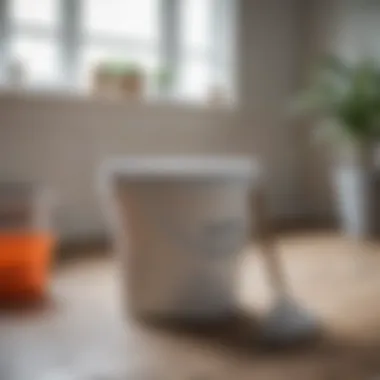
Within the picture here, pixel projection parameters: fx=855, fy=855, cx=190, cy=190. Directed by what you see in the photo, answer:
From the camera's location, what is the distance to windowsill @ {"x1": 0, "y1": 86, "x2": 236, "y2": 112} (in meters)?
3.09

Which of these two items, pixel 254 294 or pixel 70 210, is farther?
pixel 70 210

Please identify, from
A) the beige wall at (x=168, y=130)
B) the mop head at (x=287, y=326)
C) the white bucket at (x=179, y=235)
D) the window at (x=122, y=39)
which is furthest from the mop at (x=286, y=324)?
the window at (x=122, y=39)

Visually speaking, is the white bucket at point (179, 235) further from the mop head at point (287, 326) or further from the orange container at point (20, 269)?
the orange container at point (20, 269)

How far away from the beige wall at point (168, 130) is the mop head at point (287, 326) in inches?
57.4

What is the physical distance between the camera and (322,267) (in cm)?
280

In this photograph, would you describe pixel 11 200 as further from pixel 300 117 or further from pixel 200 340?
pixel 300 117

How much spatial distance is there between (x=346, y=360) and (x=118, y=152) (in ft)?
6.31

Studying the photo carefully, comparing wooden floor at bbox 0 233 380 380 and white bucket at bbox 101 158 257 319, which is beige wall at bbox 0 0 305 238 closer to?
wooden floor at bbox 0 233 380 380

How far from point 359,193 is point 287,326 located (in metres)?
1.71

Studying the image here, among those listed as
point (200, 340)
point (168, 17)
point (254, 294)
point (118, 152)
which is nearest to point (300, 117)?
point (168, 17)

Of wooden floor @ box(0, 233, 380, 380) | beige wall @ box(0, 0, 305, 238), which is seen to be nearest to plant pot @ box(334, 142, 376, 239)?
beige wall @ box(0, 0, 305, 238)

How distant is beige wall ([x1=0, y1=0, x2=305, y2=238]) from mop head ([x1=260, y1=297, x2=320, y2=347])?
1.46 metres

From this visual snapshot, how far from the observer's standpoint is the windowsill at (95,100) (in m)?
3.09

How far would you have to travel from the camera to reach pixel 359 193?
3492 mm
